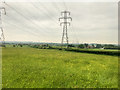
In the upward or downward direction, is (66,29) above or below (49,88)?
above

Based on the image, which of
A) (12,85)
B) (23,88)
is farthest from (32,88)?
(12,85)

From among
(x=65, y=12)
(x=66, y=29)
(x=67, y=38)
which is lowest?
(x=67, y=38)

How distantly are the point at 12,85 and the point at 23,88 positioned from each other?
3.95ft

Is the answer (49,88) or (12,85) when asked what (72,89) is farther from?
(12,85)

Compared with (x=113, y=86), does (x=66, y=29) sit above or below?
above

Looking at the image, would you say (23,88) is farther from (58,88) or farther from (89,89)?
(89,89)

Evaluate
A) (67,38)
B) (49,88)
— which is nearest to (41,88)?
(49,88)

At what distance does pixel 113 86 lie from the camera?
25.0ft

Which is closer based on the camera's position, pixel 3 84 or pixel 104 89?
pixel 104 89

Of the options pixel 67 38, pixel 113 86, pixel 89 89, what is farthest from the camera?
pixel 67 38

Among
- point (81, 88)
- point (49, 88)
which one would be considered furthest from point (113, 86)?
point (49, 88)

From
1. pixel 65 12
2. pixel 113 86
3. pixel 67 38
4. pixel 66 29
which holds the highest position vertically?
pixel 65 12

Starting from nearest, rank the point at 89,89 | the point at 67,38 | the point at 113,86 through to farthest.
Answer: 1. the point at 89,89
2. the point at 113,86
3. the point at 67,38

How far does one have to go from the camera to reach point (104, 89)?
23.4 ft
